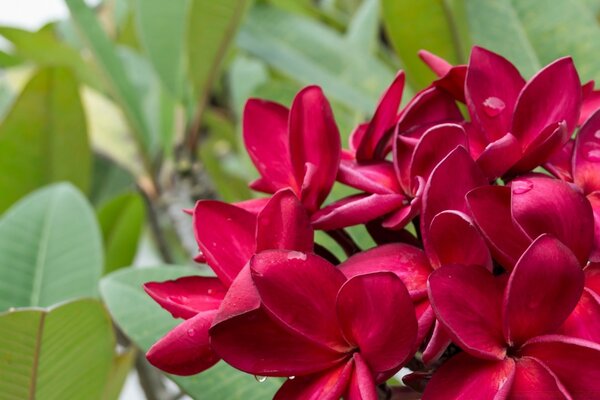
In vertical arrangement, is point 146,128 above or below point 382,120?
below

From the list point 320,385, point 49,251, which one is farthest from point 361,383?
point 49,251

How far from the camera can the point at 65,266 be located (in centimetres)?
89

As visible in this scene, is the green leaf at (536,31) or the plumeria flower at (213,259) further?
the green leaf at (536,31)

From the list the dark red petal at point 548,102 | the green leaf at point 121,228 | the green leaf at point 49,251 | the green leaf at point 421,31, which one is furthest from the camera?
the green leaf at point 121,228

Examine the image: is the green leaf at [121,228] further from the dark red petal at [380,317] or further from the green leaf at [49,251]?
the dark red petal at [380,317]

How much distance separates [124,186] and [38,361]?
0.76 m

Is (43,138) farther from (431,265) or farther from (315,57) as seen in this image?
(431,265)

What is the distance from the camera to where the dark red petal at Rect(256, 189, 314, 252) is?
1.45 feet

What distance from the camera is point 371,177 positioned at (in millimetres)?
495

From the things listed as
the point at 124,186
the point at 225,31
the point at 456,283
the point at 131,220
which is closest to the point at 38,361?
the point at 456,283

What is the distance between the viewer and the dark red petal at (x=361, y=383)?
0.39m

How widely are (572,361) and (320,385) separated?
117 mm

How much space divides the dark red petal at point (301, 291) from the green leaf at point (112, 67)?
29.9 inches

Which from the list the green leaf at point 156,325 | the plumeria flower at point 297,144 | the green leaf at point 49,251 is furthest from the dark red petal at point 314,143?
the green leaf at point 49,251
